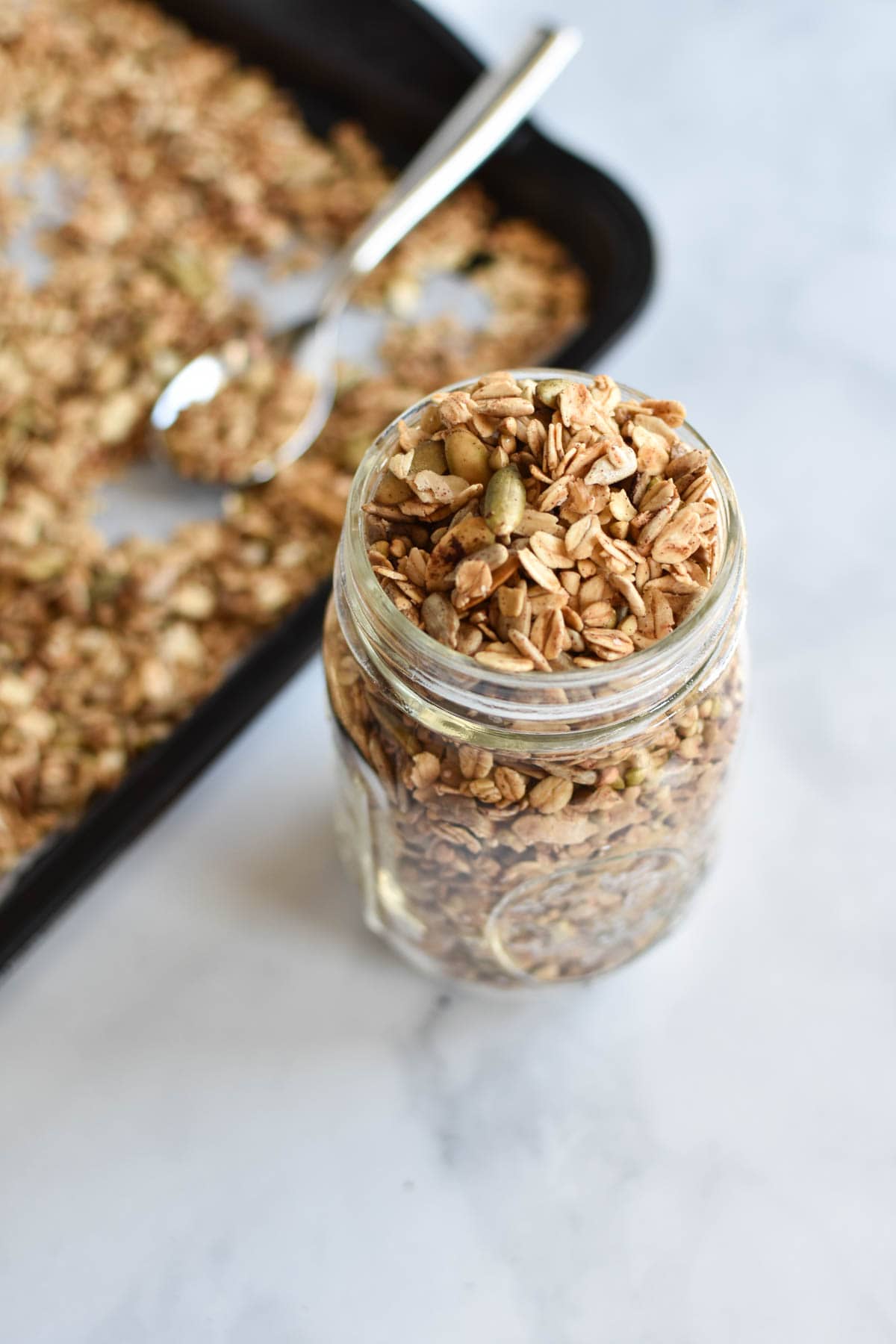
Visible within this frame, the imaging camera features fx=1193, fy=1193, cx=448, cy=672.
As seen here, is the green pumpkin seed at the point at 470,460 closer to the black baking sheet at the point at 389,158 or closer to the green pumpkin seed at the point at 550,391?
the green pumpkin seed at the point at 550,391

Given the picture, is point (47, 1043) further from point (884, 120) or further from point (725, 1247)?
point (884, 120)

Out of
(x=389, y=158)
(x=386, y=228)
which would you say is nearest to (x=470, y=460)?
(x=386, y=228)

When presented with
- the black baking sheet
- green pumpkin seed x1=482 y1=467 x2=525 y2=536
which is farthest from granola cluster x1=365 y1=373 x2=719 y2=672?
the black baking sheet

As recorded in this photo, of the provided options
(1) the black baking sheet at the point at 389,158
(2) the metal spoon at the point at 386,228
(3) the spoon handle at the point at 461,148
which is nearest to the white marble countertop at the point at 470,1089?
(1) the black baking sheet at the point at 389,158

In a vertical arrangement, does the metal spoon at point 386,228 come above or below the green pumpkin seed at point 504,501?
below

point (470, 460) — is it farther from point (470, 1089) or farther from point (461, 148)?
point (461, 148)

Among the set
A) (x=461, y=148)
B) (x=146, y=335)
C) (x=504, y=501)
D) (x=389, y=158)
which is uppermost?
(x=504, y=501)
